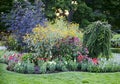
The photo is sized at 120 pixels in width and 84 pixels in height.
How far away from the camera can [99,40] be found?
10.8 meters

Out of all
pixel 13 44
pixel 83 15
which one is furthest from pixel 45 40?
pixel 83 15

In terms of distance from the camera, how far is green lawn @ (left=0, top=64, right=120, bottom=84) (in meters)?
7.97

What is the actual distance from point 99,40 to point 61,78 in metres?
2.94

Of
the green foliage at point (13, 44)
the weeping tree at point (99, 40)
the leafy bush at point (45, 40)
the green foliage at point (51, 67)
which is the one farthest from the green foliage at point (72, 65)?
the green foliage at point (13, 44)

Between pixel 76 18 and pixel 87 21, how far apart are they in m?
2.25

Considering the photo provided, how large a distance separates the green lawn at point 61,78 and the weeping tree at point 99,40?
5.90 feet

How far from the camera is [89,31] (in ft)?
36.4

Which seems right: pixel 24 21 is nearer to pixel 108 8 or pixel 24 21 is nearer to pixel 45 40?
pixel 45 40

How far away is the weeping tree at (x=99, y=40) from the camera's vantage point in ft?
35.2

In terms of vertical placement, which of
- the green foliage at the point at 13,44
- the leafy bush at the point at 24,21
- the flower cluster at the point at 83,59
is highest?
the leafy bush at the point at 24,21

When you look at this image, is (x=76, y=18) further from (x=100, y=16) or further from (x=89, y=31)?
(x=89, y=31)

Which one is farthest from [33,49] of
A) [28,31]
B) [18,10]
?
[18,10]

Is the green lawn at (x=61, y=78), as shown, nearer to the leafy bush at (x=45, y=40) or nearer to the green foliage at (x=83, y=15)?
the leafy bush at (x=45, y=40)

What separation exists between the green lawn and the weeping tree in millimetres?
1800
